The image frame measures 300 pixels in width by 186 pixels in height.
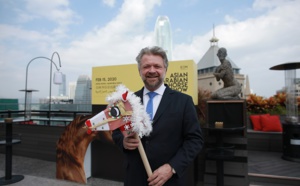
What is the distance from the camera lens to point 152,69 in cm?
127

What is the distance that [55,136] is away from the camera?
5.05 m

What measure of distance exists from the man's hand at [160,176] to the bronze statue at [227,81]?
1995 mm

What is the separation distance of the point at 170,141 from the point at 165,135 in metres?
0.05

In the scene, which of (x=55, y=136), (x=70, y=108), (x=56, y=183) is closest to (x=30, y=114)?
(x=70, y=108)

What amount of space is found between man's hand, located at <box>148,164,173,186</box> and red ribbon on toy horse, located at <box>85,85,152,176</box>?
0.78ft

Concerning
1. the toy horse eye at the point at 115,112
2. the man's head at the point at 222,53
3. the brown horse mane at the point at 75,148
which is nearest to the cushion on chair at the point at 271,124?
the man's head at the point at 222,53

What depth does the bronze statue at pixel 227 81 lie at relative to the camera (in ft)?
9.37

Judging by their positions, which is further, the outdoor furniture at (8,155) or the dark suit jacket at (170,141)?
the outdoor furniture at (8,155)

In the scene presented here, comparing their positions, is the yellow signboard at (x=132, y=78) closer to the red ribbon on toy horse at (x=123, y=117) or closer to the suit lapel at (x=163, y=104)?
the suit lapel at (x=163, y=104)

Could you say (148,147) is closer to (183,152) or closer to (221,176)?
(183,152)

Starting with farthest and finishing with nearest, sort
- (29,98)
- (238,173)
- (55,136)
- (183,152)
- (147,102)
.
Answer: (29,98) → (55,136) → (238,173) → (147,102) → (183,152)

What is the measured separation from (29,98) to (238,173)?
9038 millimetres

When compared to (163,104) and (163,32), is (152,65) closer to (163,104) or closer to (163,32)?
(163,104)

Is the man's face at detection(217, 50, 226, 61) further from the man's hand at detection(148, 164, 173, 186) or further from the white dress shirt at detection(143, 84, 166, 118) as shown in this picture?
the man's hand at detection(148, 164, 173, 186)
